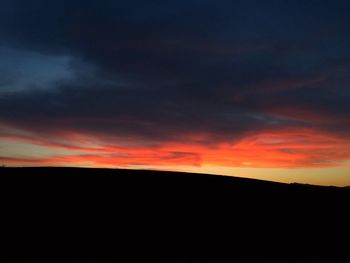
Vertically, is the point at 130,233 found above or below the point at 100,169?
below

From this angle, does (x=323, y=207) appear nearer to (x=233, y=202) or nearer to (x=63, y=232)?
(x=233, y=202)

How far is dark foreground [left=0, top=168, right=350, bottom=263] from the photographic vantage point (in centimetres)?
509

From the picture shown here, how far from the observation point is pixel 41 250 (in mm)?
4941

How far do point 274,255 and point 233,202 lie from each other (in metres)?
1.45

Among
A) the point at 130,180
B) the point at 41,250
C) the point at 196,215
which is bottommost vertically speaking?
the point at 41,250

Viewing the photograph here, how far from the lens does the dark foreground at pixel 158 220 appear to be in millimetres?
5094

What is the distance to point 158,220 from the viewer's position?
5848mm

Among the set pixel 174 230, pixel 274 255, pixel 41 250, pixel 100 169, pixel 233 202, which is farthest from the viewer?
pixel 100 169

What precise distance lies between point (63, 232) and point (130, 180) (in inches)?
69.8

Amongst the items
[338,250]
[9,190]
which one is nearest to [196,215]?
[338,250]

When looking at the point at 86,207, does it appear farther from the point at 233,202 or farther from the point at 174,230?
the point at 233,202

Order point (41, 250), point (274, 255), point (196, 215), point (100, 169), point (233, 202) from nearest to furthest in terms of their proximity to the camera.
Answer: point (41, 250), point (274, 255), point (196, 215), point (233, 202), point (100, 169)

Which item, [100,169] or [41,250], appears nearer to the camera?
[41,250]

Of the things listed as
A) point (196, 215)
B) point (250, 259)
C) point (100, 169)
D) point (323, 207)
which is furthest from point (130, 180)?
point (323, 207)
